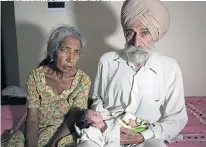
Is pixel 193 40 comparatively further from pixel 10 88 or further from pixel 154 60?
pixel 10 88

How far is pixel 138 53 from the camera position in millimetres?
1771

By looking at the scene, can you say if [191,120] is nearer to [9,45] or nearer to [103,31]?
[103,31]

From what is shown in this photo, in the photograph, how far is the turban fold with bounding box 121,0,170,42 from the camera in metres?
1.77

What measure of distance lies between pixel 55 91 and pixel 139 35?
0.64m

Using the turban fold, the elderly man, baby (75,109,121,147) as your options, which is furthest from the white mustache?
baby (75,109,121,147)

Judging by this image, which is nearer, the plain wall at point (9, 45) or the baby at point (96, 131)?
the baby at point (96, 131)

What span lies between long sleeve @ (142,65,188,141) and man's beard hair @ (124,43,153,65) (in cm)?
21

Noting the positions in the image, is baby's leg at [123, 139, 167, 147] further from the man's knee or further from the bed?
the bed

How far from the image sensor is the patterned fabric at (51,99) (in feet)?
5.87

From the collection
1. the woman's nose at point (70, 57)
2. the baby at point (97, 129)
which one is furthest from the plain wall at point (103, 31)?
the baby at point (97, 129)

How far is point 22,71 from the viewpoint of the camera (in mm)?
3684

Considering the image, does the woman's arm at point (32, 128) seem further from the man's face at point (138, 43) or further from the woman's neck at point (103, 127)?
the man's face at point (138, 43)

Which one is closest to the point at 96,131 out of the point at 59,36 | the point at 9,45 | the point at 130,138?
the point at 130,138

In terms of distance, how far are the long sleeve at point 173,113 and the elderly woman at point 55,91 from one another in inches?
19.8
